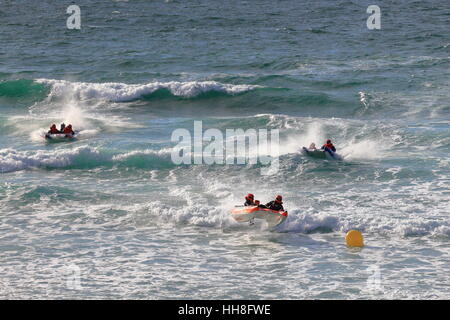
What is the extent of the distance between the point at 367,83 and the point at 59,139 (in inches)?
654

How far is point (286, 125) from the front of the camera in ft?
121

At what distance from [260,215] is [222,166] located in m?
7.37

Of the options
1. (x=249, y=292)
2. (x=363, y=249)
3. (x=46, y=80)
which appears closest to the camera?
(x=249, y=292)

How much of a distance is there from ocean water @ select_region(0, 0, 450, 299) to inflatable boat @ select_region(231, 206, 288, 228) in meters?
0.39

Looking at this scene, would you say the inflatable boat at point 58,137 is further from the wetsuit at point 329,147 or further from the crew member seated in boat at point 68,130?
the wetsuit at point 329,147

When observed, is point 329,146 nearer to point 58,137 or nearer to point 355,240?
point 355,240

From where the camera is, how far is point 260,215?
2369 cm

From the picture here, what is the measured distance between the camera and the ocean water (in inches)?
818

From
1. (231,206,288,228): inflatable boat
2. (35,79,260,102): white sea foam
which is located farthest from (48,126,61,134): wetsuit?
(231,206,288,228): inflatable boat

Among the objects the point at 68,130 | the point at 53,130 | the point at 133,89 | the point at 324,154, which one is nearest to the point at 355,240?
the point at 324,154

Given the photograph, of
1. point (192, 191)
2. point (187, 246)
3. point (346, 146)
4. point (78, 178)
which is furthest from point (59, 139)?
point (187, 246)

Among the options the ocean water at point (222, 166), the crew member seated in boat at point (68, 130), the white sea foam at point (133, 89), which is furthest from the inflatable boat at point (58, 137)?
the white sea foam at point (133, 89)

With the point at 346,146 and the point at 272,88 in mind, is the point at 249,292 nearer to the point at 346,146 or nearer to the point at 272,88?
the point at 346,146

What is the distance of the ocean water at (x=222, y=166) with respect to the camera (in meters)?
20.8
